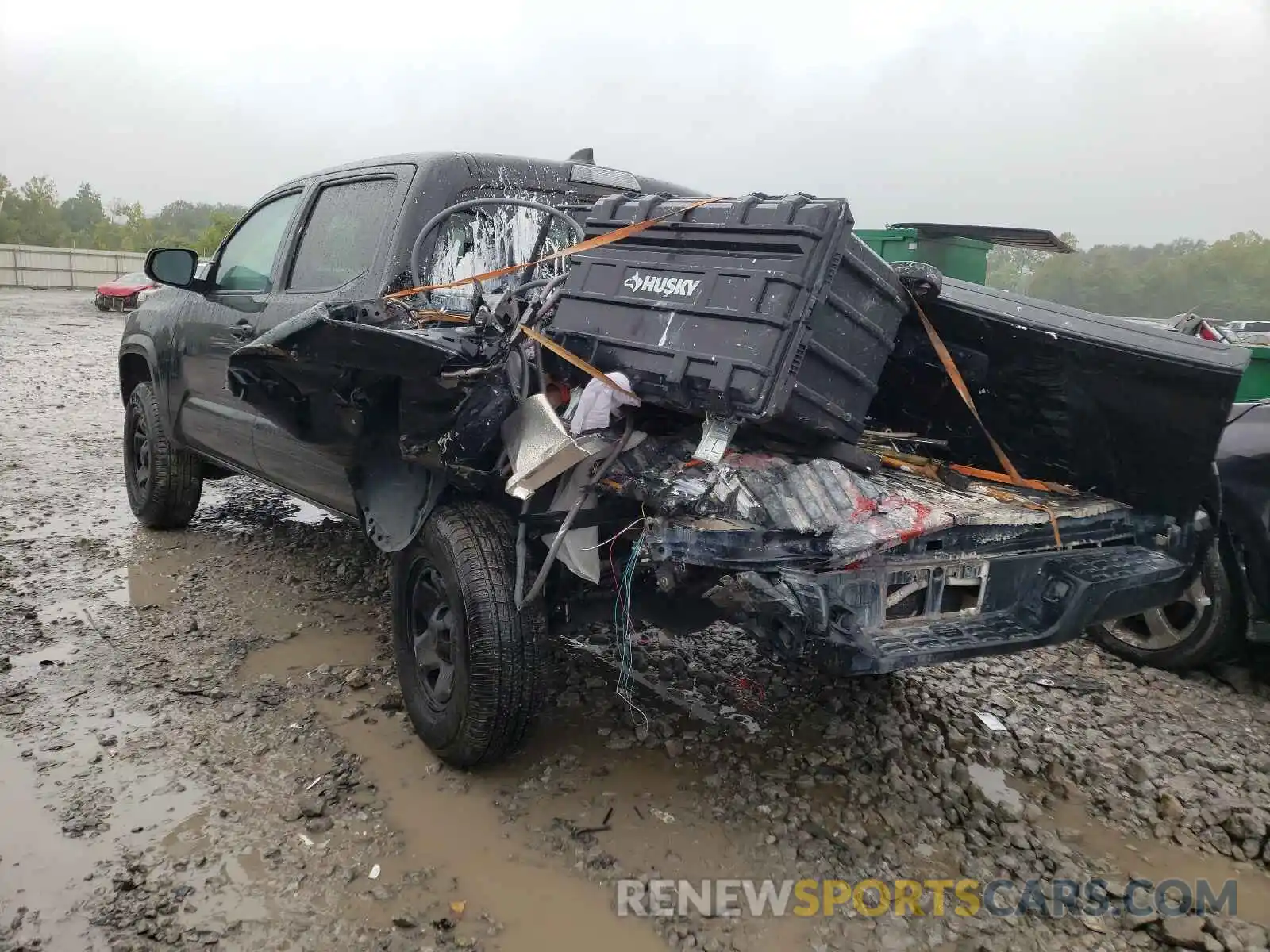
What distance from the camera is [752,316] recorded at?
2312 mm

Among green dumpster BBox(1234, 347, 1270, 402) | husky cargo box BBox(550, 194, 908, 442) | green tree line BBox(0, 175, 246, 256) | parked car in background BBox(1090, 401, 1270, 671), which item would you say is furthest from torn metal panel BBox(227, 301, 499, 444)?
green tree line BBox(0, 175, 246, 256)

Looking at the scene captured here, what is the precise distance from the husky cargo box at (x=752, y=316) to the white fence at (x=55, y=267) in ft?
119

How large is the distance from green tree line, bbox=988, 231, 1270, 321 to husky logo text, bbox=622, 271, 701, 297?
12415 millimetres

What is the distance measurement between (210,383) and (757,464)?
10.1 feet

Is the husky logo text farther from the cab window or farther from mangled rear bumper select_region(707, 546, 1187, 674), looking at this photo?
the cab window

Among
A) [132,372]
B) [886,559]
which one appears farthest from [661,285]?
[132,372]

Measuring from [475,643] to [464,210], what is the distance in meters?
1.64

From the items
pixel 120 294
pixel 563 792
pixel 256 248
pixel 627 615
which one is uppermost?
pixel 256 248

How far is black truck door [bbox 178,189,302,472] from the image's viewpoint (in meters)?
4.06

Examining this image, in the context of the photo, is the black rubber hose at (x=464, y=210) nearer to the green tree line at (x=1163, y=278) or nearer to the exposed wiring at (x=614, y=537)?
the exposed wiring at (x=614, y=537)

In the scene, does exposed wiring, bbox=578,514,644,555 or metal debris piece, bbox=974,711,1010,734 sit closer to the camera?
exposed wiring, bbox=578,514,644,555

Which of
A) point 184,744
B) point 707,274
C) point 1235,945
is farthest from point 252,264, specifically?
point 1235,945

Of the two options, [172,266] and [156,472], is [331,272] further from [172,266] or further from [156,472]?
[156,472]

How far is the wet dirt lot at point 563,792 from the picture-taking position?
86.9 inches
